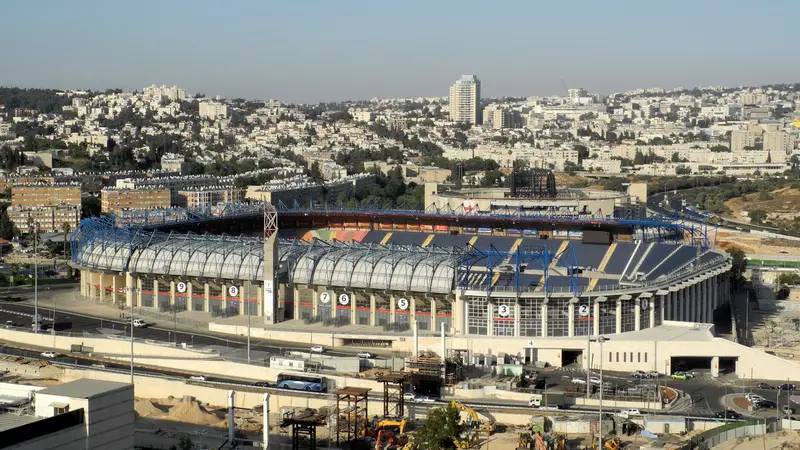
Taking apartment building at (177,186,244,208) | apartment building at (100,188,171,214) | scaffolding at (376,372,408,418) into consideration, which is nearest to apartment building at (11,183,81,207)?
apartment building at (100,188,171,214)

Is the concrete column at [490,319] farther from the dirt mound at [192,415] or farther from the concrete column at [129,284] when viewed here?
the concrete column at [129,284]

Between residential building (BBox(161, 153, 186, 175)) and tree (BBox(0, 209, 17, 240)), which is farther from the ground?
residential building (BBox(161, 153, 186, 175))

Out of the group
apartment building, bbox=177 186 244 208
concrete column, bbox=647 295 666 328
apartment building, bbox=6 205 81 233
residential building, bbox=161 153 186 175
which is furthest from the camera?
residential building, bbox=161 153 186 175

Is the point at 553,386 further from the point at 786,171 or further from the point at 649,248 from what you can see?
the point at 786,171

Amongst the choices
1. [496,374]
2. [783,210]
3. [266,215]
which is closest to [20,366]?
[266,215]

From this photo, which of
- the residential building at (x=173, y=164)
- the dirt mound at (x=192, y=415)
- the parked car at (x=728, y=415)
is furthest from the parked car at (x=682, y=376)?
the residential building at (x=173, y=164)

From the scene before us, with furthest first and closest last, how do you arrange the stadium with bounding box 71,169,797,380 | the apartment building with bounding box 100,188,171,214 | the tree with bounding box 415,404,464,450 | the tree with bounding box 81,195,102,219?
the apartment building with bounding box 100,188,171,214
the tree with bounding box 81,195,102,219
the stadium with bounding box 71,169,797,380
the tree with bounding box 415,404,464,450

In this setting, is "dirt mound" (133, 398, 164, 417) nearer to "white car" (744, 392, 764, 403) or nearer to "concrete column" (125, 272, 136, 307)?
"concrete column" (125, 272, 136, 307)

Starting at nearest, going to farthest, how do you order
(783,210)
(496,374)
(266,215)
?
(496,374)
(266,215)
(783,210)
